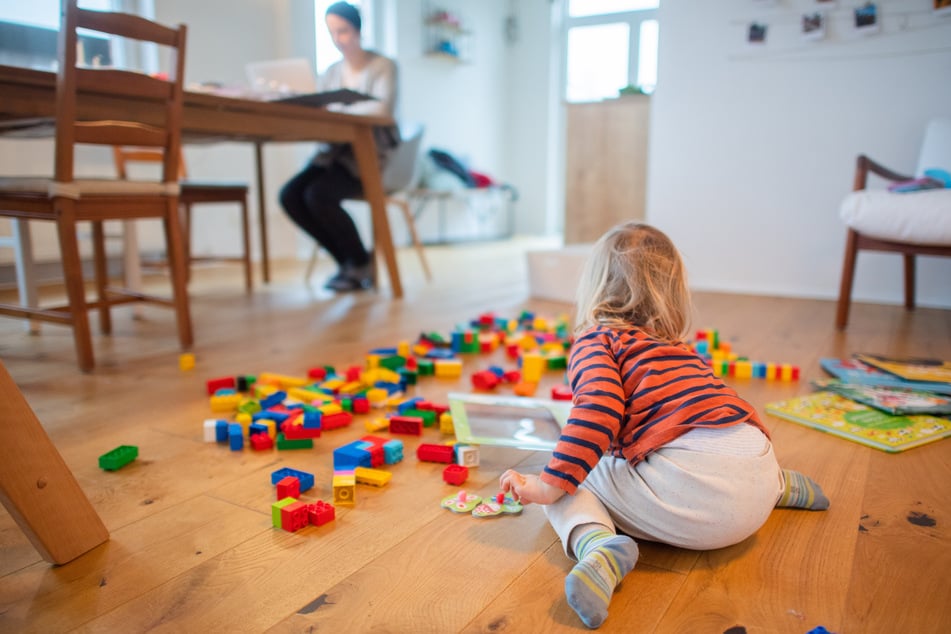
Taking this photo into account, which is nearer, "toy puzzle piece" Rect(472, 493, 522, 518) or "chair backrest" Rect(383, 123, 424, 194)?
"toy puzzle piece" Rect(472, 493, 522, 518)

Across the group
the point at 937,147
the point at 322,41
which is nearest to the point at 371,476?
the point at 937,147

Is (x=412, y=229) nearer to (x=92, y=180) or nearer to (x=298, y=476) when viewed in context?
(x=92, y=180)

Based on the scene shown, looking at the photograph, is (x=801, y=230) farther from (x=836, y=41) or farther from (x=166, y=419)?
(x=166, y=419)

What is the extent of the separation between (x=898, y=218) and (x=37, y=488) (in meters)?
2.48

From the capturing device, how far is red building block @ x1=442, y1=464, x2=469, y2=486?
1.22 meters

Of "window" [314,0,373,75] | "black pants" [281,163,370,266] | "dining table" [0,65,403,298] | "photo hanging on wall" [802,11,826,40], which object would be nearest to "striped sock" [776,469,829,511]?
"dining table" [0,65,403,298]

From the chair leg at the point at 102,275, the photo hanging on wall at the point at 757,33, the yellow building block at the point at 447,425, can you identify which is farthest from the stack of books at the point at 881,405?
the chair leg at the point at 102,275

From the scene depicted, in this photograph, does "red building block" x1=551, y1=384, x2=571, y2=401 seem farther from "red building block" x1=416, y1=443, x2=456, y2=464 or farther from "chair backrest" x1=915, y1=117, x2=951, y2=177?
"chair backrest" x1=915, y1=117, x2=951, y2=177

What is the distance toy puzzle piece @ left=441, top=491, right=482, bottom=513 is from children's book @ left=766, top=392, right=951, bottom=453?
0.83 metres

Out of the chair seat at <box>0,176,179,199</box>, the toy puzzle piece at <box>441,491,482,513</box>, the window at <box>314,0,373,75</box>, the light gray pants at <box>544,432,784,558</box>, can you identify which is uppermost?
the window at <box>314,0,373,75</box>

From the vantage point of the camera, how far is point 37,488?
0.90m

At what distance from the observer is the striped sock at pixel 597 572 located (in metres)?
0.81

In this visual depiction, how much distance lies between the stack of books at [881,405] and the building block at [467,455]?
0.75 meters

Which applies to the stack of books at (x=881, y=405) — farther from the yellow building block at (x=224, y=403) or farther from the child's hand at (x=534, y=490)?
the yellow building block at (x=224, y=403)
